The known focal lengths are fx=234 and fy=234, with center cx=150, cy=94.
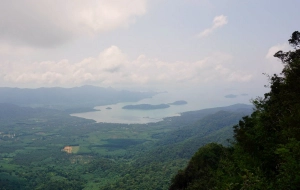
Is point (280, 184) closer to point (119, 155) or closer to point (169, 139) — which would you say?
point (119, 155)

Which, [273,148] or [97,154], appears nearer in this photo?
[273,148]

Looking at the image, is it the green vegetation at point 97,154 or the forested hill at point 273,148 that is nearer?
the forested hill at point 273,148

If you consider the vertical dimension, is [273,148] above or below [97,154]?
above

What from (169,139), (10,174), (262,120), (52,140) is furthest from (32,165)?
(262,120)

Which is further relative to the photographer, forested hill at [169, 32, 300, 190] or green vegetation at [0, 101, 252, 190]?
green vegetation at [0, 101, 252, 190]

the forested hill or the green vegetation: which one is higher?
the forested hill

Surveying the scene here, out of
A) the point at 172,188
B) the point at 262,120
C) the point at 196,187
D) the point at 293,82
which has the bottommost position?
the point at 172,188

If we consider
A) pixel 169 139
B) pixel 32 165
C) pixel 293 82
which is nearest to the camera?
pixel 293 82

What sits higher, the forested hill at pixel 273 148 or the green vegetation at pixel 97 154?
the forested hill at pixel 273 148
